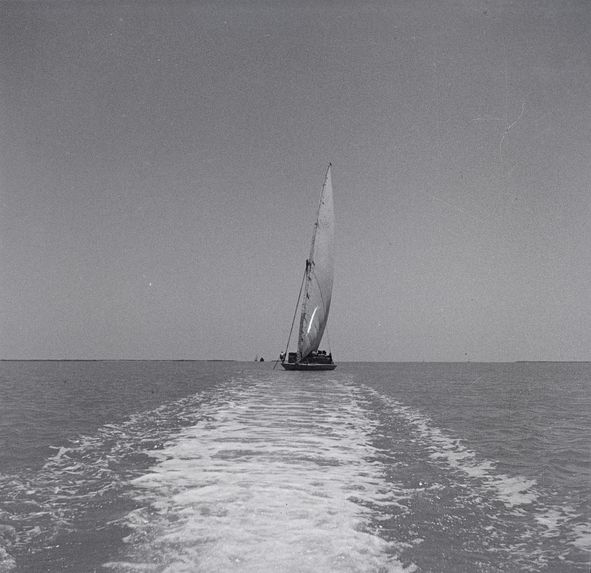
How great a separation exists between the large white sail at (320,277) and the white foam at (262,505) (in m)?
61.6

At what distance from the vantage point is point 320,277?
79938mm

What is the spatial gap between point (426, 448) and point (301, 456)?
15.8 feet

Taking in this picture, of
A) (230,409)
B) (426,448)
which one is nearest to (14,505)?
(426,448)

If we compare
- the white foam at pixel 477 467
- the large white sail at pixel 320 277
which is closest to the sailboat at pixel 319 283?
the large white sail at pixel 320 277

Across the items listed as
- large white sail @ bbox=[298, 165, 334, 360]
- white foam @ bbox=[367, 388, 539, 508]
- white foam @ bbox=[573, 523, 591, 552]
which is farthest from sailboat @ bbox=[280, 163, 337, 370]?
white foam @ bbox=[573, 523, 591, 552]

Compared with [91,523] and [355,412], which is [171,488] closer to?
[91,523]

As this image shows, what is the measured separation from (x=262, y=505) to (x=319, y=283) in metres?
71.3

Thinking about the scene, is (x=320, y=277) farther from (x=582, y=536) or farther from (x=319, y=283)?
(x=582, y=536)

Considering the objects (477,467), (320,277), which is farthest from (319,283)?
(477,467)

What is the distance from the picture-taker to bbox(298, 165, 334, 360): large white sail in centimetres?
7912

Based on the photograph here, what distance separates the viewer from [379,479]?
11.5 m

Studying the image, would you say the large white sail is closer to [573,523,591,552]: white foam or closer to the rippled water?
the rippled water

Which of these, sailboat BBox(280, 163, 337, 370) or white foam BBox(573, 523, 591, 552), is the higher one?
sailboat BBox(280, 163, 337, 370)

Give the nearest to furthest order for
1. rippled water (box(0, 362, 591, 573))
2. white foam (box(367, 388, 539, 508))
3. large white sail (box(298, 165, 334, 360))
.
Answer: rippled water (box(0, 362, 591, 573))
white foam (box(367, 388, 539, 508))
large white sail (box(298, 165, 334, 360))
